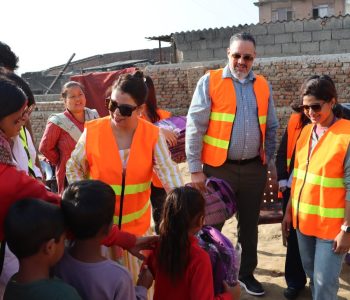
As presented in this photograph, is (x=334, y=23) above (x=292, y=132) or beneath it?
above

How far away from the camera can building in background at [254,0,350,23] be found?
2480 centimetres

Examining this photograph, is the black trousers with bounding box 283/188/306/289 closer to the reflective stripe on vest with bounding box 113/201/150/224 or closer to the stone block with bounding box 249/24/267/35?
the reflective stripe on vest with bounding box 113/201/150/224

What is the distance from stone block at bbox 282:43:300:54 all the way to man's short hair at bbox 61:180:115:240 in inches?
361

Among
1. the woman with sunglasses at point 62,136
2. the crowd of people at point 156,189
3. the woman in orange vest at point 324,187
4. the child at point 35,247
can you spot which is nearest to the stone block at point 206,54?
the crowd of people at point 156,189

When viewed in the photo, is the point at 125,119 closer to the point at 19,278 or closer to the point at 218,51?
the point at 19,278

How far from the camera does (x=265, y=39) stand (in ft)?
33.7

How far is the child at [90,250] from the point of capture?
165 cm

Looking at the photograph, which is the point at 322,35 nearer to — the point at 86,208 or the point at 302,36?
the point at 302,36

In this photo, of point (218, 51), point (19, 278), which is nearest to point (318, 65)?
point (218, 51)

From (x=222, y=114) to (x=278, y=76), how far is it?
6030mm

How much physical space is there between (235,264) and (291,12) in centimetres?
2587

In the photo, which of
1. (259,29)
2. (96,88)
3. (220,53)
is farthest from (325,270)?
(96,88)

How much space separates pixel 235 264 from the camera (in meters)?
2.12

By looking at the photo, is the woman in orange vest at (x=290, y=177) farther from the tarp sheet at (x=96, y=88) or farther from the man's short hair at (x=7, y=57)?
the tarp sheet at (x=96, y=88)
